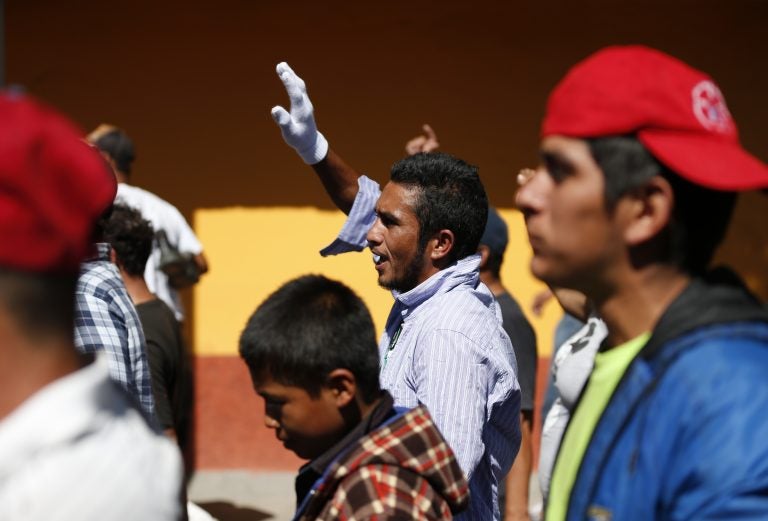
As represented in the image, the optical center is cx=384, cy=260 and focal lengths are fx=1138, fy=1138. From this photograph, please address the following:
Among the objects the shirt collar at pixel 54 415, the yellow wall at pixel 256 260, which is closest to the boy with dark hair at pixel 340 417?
the shirt collar at pixel 54 415

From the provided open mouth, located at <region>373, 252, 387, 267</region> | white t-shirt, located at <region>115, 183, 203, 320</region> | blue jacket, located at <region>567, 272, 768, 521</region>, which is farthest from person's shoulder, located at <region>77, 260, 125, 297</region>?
white t-shirt, located at <region>115, 183, 203, 320</region>

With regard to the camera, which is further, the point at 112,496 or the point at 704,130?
the point at 704,130

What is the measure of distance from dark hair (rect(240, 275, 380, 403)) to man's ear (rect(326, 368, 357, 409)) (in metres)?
0.01

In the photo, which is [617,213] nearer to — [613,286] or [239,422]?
[613,286]

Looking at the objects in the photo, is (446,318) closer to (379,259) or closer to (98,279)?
(379,259)

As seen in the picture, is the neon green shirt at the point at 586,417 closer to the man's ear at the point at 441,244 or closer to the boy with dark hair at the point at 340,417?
the boy with dark hair at the point at 340,417

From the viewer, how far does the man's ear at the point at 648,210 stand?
5.05ft

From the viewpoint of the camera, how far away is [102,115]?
6988mm

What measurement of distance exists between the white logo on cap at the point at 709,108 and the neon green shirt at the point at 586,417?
1.00 feet

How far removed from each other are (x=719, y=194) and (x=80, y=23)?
6.08 meters

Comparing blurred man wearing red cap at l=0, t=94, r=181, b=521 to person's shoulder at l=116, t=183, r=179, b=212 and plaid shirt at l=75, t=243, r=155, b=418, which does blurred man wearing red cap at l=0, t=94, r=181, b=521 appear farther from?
person's shoulder at l=116, t=183, r=179, b=212

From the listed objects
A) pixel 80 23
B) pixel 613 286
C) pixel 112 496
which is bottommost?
pixel 80 23

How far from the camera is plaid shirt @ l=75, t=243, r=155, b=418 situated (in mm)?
2941

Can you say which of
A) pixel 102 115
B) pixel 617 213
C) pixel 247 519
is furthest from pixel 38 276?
pixel 102 115
